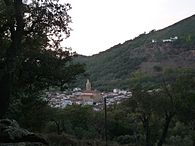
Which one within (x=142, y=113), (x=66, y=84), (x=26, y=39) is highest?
(x=26, y=39)

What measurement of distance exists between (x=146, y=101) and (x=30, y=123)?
1158 cm

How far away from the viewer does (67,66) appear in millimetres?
23203

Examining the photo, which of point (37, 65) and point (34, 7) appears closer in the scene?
point (34, 7)

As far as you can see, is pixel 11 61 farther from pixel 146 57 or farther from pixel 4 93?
pixel 146 57

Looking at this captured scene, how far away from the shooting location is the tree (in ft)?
51.1

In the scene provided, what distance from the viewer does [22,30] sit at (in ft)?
53.0

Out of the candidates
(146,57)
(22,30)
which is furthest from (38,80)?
(146,57)

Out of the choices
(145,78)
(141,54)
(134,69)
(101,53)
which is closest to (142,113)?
(145,78)

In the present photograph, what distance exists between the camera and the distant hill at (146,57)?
474 feet

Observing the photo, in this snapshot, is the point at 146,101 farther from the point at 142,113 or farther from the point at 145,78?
the point at 145,78

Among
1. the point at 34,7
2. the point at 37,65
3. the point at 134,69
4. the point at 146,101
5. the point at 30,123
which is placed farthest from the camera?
the point at 134,69

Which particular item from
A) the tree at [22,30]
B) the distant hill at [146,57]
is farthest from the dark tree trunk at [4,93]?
the distant hill at [146,57]

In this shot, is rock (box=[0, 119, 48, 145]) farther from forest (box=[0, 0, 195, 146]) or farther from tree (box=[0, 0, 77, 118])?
tree (box=[0, 0, 77, 118])

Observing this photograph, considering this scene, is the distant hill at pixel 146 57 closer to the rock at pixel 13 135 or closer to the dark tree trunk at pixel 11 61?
the dark tree trunk at pixel 11 61
